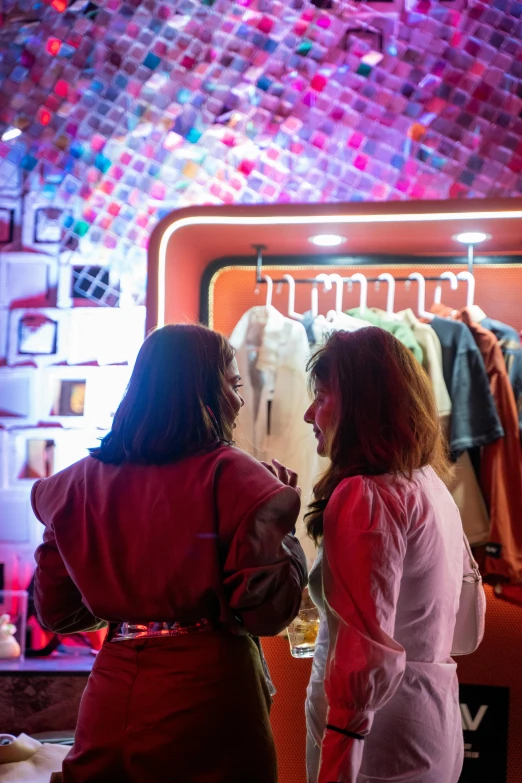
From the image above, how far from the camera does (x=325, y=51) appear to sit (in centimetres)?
305

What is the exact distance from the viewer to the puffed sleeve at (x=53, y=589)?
5.46 ft

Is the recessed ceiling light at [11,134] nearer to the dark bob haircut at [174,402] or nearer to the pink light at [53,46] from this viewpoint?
the pink light at [53,46]

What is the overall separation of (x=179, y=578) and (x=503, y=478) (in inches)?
62.7

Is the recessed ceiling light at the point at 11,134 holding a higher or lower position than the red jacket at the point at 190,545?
higher

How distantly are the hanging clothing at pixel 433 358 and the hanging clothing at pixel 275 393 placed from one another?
1.30 ft

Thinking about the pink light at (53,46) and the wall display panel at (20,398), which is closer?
the wall display panel at (20,398)

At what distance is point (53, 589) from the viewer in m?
1.67

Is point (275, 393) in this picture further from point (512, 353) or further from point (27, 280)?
point (27, 280)

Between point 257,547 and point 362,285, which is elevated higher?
point 362,285

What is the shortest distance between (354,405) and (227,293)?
1787 mm

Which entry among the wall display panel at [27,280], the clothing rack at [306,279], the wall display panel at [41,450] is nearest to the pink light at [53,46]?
the wall display panel at [27,280]

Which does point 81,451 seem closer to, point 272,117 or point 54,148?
point 54,148

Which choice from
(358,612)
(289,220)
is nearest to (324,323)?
(289,220)

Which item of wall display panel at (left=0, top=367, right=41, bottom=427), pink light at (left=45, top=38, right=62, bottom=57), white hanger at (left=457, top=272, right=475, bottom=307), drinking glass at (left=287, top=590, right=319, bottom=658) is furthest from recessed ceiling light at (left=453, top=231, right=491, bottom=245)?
pink light at (left=45, top=38, right=62, bottom=57)
